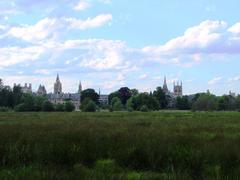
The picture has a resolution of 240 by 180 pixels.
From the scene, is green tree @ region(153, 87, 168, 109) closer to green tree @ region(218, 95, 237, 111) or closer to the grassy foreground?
green tree @ region(218, 95, 237, 111)

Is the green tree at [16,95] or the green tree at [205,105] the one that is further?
the green tree at [205,105]

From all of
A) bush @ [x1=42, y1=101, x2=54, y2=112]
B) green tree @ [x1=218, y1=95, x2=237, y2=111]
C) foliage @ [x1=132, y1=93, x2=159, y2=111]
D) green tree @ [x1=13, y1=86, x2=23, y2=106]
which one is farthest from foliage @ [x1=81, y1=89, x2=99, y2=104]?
bush @ [x1=42, y1=101, x2=54, y2=112]

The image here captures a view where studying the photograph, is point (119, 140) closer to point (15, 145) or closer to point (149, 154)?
point (149, 154)

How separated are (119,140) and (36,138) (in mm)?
2356

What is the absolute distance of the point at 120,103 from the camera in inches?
6211

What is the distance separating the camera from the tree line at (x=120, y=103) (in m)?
127

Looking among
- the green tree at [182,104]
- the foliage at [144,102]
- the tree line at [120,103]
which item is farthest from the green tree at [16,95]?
the green tree at [182,104]

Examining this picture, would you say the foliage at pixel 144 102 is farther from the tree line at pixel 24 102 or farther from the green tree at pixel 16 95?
the green tree at pixel 16 95

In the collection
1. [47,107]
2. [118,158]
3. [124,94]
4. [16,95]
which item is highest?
[124,94]

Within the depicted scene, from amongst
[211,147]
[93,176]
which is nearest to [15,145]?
[93,176]

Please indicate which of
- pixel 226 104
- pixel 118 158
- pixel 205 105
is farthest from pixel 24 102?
pixel 118 158

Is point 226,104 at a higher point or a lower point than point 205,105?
higher

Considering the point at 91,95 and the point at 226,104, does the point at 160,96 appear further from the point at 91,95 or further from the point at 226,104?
the point at 91,95

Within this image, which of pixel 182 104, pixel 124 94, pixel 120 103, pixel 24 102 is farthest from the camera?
pixel 182 104
